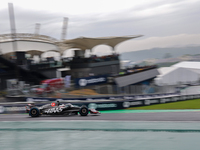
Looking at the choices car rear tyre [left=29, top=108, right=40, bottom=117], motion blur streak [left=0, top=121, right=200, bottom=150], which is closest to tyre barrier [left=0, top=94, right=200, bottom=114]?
car rear tyre [left=29, top=108, right=40, bottom=117]

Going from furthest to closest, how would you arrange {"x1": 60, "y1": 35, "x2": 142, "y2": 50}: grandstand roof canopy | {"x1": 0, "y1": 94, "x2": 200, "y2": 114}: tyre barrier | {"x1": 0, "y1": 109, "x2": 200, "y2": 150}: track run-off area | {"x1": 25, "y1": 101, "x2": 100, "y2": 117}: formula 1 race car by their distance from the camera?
1. {"x1": 60, "y1": 35, "x2": 142, "y2": 50}: grandstand roof canopy
2. {"x1": 0, "y1": 94, "x2": 200, "y2": 114}: tyre barrier
3. {"x1": 25, "y1": 101, "x2": 100, "y2": 117}: formula 1 race car
4. {"x1": 0, "y1": 109, "x2": 200, "y2": 150}: track run-off area

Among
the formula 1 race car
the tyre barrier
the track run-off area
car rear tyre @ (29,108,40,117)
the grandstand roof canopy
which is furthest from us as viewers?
the grandstand roof canopy

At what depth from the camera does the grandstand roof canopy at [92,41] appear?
134 ft

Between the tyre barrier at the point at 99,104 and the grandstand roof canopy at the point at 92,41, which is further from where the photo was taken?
the grandstand roof canopy at the point at 92,41

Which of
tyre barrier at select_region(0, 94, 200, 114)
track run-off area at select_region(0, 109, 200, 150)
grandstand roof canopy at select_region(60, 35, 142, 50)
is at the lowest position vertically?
tyre barrier at select_region(0, 94, 200, 114)

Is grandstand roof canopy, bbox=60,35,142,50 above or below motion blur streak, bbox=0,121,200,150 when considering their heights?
above

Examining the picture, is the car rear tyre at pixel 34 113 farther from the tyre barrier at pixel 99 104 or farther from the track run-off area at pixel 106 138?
the track run-off area at pixel 106 138

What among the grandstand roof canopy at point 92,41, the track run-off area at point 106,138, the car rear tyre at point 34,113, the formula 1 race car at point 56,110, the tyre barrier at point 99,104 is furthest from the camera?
the grandstand roof canopy at point 92,41

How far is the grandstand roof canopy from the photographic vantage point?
4097 centimetres

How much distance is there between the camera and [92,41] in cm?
4166

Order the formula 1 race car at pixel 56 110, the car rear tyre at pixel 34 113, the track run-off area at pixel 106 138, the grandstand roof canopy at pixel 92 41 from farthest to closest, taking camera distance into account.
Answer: the grandstand roof canopy at pixel 92 41, the car rear tyre at pixel 34 113, the formula 1 race car at pixel 56 110, the track run-off area at pixel 106 138

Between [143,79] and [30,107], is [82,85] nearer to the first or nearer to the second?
[30,107]

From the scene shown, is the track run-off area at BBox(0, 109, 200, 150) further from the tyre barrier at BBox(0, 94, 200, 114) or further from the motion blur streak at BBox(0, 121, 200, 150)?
the tyre barrier at BBox(0, 94, 200, 114)

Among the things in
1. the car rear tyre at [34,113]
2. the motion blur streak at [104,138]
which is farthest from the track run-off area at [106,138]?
the car rear tyre at [34,113]
